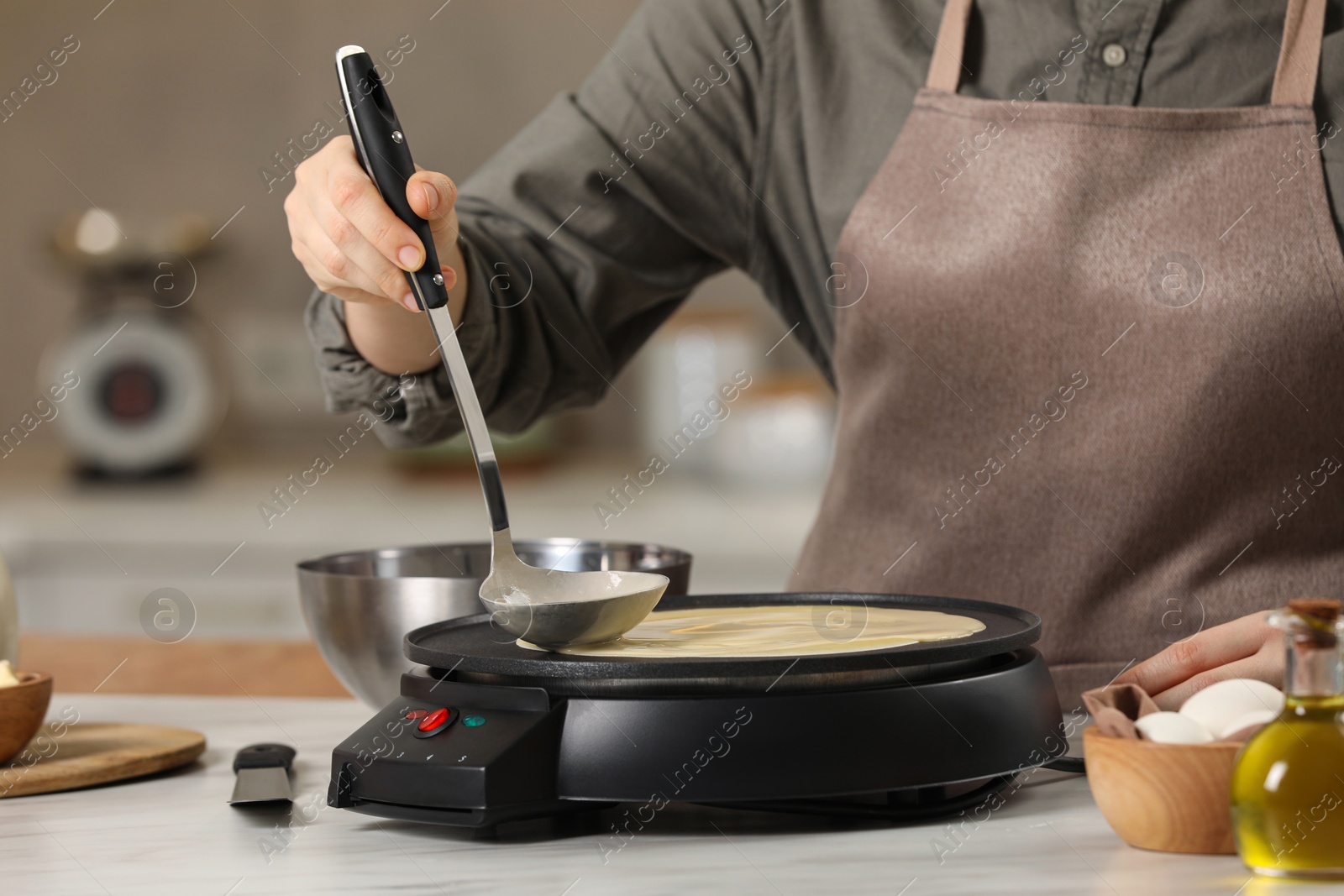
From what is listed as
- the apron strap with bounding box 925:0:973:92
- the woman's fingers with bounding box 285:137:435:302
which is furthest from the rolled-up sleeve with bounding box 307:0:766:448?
the woman's fingers with bounding box 285:137:435:302

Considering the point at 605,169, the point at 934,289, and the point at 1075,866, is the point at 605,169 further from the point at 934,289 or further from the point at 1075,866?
the point at 1075,866

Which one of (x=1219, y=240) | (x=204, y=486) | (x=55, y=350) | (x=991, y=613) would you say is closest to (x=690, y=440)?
(x=204, y=486)

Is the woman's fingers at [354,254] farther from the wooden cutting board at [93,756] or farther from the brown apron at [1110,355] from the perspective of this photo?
the brown apron at [1110,355]

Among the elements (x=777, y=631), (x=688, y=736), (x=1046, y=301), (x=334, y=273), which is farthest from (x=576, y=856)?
(x=1046, y=301)

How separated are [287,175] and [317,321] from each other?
196 cm

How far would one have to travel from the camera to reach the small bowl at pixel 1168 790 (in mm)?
539

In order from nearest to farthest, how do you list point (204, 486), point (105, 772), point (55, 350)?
point (105, 772) < point (204, 486) < point (55, 350)

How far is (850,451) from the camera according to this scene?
1.08 m

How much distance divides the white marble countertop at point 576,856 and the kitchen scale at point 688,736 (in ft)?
0.06

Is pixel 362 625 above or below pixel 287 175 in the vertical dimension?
below

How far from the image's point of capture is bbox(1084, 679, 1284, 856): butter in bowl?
54cm

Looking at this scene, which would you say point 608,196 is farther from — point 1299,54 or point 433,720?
point 433,720

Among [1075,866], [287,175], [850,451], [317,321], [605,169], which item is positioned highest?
[287,175]

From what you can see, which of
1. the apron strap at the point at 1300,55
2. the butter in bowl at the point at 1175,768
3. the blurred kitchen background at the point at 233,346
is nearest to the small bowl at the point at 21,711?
the butter in bowl at the point at 1175,768
